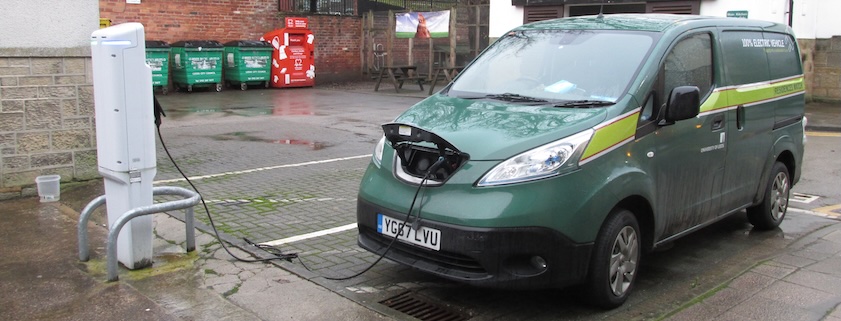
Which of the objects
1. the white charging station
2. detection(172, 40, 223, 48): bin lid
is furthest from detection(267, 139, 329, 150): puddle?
detection(172, 40, 223, 48): bin lid

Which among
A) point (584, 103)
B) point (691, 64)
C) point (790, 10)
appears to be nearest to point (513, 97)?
point (584, 103)

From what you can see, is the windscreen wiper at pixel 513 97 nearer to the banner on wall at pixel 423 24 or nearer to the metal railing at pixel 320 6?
the banner on wall at pixel 423 24

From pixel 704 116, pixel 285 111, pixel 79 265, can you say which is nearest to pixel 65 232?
pixel 79 265

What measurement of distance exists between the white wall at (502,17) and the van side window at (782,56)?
14.7 metres

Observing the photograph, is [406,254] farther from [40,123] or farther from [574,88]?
[40,123]

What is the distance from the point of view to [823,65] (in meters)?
17.3

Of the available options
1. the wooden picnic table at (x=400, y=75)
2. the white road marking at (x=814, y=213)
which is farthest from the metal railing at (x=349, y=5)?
the white road marking at (x=814, y=213)

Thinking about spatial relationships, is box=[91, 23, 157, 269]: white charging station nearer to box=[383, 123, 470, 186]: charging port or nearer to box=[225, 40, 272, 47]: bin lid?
box=[383, 123, 470, 186]: charging port

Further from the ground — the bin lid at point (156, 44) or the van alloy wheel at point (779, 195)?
the bin lid at point (156, 44)

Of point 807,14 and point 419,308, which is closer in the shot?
point 419,308

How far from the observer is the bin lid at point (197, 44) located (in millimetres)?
20328

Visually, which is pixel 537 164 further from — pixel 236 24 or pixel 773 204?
pixel 236 24

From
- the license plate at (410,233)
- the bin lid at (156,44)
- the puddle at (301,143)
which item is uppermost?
the bin lid at (156,44)

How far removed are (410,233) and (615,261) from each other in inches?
49.8
